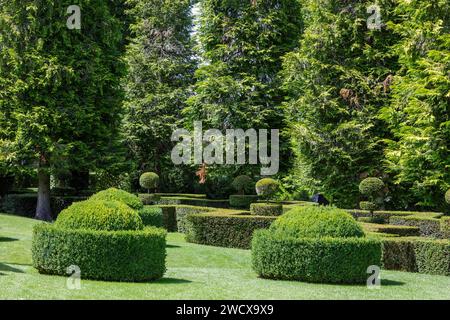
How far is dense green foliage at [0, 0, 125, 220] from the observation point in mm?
25500

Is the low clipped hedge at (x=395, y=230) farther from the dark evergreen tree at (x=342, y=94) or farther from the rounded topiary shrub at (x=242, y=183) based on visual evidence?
the rounded topiary shrub at (x=242, y=183)

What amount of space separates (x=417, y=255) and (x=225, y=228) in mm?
7139

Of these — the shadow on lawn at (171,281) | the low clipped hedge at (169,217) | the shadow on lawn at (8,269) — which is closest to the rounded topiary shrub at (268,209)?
the low clipped hedge at (169,217)

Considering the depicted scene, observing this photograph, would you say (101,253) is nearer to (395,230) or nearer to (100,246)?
(100,246)

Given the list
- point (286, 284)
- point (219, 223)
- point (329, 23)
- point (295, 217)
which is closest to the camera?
point (286, 284)

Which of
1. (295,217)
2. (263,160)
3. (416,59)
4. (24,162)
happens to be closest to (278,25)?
(263,160)

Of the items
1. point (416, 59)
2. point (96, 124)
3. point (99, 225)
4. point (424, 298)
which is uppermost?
point (416, 59)

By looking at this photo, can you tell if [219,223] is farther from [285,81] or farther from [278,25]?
[278,25]

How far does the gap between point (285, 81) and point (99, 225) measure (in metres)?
23.0

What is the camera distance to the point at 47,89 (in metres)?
26.3

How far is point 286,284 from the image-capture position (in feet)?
37.9

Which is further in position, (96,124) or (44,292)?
(96,124)

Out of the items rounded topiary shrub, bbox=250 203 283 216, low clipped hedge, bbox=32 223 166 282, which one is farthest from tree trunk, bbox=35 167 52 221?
low clipped hedge, bbox=32 223 166 282

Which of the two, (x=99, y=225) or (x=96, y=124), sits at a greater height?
(x=96, y=124)
